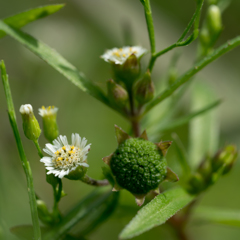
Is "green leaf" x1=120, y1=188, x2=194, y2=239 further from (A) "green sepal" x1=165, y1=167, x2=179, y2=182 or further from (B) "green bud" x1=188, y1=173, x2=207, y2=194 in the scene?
(B) "green bud" x1=188, y1=173, x2=207, y2=194

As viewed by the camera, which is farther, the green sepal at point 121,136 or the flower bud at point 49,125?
the flower bud at point 49,125

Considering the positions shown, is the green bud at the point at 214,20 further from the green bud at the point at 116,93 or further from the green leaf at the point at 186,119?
the green bud at the point at 116,93

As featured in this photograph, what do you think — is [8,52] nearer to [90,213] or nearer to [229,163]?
[90,213]

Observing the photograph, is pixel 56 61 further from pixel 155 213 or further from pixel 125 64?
pixel 155 213

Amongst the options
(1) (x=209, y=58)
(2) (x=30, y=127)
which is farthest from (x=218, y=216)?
(2) (x=30, y=127)

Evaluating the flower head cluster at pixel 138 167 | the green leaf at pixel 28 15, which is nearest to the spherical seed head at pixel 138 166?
the flower head cluster at pixel 138 167

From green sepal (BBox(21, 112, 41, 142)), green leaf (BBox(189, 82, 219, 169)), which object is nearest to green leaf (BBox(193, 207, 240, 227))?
green leaf (BBox(189, 82, 219, 169))

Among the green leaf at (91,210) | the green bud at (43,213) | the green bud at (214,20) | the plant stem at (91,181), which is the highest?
the green bud at (214,20)
